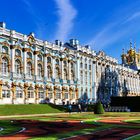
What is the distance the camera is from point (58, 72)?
7069 cm

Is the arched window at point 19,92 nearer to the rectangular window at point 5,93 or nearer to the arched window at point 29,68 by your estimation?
the rectangular window at point 5,93

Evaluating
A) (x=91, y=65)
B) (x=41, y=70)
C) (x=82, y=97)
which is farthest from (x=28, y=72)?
(x=91, y=65)

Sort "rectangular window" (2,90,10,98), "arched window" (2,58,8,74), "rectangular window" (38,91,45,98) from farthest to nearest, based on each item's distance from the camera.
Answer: "rectangular window" (38,91,45,98), "arched window" (2,58,8,74), "rectangular window" (2,90,10,98)

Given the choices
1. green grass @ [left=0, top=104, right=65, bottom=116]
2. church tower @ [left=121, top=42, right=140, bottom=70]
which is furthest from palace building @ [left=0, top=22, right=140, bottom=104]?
church tower @ [left=121, top=42, right=140, bottom=70]

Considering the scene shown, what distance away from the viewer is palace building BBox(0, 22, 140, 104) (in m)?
56.5

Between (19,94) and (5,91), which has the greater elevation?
(5,91)

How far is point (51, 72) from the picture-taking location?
67875mm

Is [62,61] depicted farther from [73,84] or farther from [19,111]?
[19,111]

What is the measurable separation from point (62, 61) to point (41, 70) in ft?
26.5

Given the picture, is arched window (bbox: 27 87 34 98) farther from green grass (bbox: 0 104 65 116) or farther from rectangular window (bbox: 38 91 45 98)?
green grass (bbox: 0 104 65 116)

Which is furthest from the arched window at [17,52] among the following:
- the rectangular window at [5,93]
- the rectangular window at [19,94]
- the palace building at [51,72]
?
the rectangular window at [5,93]

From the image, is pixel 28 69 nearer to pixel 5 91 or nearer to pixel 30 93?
pixel 30 93

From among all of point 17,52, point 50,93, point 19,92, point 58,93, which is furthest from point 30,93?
point 58,93

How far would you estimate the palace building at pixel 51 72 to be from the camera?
5653 cm
